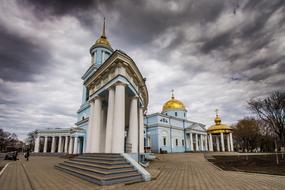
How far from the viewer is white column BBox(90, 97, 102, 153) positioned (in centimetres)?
1387

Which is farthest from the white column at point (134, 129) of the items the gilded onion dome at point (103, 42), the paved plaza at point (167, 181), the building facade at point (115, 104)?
the gilded onion dome at point (103, 42)

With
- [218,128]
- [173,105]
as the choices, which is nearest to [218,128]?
[218,128]

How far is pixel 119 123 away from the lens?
11234mm

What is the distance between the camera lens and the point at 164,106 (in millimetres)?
51281

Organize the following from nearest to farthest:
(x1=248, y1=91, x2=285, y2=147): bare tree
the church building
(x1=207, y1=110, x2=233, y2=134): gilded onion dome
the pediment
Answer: the church building
the pediment
(x1=248, y1=91, x2=285, y2=147): bare tree
(x1=207, y1=110, x2=233, y2=134): gilded onion dome

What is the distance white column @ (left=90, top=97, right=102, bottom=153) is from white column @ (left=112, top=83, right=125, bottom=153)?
12.2 feet

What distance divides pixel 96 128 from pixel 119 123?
158 inches

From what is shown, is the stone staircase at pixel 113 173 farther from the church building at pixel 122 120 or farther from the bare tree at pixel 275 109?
the bare tree at pixel 275 109

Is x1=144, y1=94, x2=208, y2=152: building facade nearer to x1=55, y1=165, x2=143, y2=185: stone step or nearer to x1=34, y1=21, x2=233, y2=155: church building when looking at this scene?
x1=34, y1=21, x2=233, y2=155: church building

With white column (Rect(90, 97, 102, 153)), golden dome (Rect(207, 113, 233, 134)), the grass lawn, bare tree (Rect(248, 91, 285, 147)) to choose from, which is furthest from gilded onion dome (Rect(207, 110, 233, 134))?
white column (Rect(90, 97, 102, 153))

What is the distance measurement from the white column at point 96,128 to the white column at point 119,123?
12.2ft

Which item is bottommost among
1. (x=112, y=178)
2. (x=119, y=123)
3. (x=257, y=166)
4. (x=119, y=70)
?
(x=257, y=166)

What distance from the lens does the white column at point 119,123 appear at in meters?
10.8

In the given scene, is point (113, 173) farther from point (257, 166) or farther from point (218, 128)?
point (218, 128)
